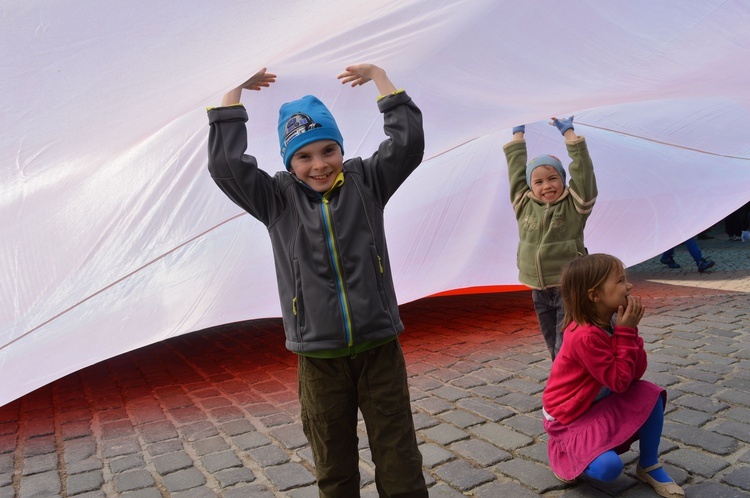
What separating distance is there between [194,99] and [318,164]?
1292 millimetres

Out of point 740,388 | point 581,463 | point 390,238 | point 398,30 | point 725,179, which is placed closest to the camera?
point 581,463

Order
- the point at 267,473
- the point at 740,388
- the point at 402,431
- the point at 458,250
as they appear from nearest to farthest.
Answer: the point at 402,431 → the point at 267,473 → the point at 740,388 → the point at 458,250

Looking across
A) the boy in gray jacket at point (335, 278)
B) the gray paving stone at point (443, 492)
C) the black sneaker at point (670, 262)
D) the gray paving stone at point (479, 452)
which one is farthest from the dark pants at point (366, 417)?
the black sneaker at point (670, 262)

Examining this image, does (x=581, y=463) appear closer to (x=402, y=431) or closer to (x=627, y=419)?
(x=627, y=419)

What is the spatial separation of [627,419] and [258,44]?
90.3 inches

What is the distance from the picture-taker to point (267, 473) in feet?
9.80

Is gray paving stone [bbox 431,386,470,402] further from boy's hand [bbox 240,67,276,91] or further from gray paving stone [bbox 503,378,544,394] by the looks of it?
boy's hand [bbox 240,67,276,91]

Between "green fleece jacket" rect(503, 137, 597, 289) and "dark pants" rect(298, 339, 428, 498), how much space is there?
166 centimetres

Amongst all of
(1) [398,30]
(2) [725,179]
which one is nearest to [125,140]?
(1) [398,30]

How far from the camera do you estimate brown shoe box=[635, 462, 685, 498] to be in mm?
2471

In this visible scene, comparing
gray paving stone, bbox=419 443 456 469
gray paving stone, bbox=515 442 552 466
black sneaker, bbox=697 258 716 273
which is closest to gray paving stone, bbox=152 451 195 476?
gray paving stone, bbox=419 443 456 469

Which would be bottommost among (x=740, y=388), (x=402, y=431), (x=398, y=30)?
(x=740, y=388)

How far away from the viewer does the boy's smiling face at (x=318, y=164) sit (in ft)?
7.15

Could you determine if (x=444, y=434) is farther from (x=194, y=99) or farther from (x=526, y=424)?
(x=194, y=99)
